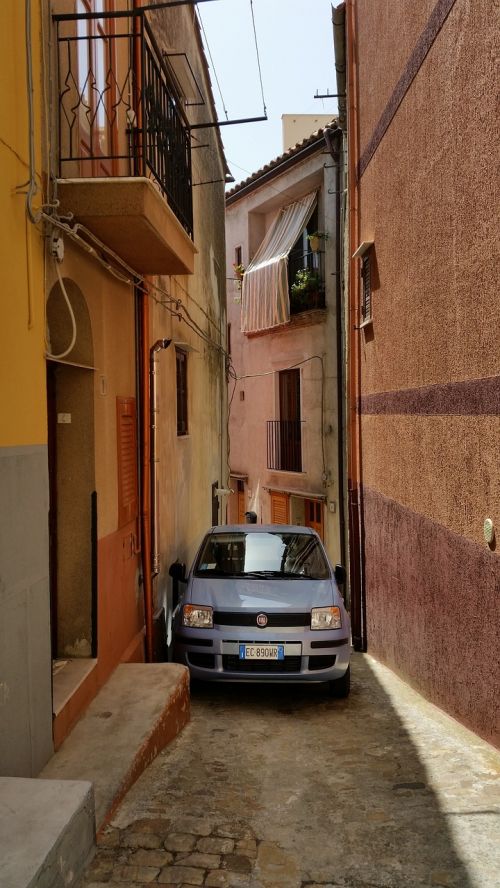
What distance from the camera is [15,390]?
392cm

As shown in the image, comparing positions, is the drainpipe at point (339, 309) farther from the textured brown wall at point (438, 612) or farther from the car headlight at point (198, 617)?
the car headlight at point (198, 617)

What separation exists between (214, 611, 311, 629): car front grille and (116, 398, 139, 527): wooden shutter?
129 centimetres

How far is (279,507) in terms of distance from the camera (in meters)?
20.0

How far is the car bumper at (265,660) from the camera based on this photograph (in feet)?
22.4

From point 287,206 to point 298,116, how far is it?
5.99m

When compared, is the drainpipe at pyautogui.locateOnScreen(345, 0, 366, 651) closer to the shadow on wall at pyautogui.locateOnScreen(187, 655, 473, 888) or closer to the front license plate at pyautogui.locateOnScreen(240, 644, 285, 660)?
the shadow on wall at pyautogui.locateOnScreen(187, 655, 473, 888)

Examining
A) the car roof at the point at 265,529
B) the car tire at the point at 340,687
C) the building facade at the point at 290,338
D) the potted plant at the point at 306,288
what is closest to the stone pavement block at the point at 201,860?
the car tire at the point at 340,687

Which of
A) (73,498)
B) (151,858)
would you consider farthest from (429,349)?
(151,858)

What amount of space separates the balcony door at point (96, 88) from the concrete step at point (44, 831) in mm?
4265

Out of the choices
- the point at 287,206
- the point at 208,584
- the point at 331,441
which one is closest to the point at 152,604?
the point at 208,584

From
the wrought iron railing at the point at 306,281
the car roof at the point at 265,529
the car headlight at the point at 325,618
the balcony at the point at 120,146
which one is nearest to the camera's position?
the balcony at the point at 120,146

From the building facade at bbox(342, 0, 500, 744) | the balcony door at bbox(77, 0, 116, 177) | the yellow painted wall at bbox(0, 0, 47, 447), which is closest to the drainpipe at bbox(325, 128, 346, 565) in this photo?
the building facade at bbox(342, 0, 500, 744)

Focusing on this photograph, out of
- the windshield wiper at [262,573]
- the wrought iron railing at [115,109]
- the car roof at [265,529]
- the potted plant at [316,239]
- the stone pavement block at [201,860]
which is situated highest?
the potted plant at [316,239]

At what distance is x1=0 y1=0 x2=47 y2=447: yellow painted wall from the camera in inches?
150
